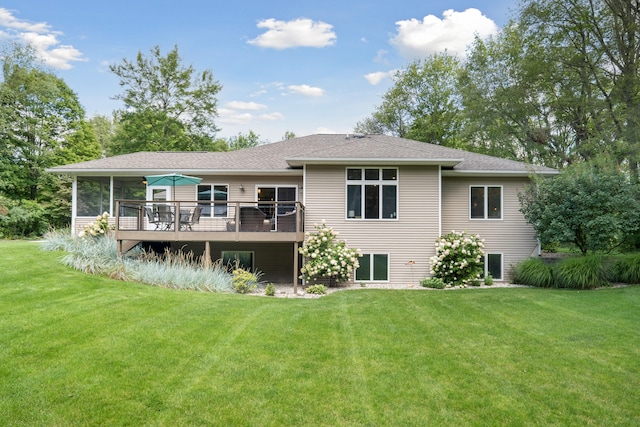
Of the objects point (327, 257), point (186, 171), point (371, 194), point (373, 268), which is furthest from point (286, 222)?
point (186, 171)

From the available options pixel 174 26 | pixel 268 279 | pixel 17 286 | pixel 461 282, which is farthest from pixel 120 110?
pixel 461 282

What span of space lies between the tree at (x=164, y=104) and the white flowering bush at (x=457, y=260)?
21503mm

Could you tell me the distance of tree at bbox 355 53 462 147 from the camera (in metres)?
29.2

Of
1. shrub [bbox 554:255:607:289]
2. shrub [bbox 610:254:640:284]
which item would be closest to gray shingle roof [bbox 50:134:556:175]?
shrub [bbox 554:255:607:289]

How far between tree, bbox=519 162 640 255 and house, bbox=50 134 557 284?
1226 mm

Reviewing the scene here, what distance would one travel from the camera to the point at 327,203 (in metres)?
11.7

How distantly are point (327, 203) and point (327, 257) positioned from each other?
1.81 meters

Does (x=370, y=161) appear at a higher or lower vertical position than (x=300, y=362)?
higher

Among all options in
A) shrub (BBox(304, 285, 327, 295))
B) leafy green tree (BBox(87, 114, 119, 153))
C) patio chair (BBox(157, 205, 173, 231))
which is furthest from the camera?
leafy green tree (BBox(87, 114, 119, 153))

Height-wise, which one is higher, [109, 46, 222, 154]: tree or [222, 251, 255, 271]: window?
[109, 46, 222, 154]: tree

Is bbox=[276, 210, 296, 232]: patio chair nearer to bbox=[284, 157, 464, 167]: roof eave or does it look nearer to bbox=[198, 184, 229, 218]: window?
bbox=[284, 157, 464, 167]: roof eave

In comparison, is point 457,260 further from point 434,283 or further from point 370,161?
point 370,161

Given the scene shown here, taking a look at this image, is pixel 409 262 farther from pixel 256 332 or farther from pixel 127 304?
pixel 127 304

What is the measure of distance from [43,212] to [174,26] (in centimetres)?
1256
